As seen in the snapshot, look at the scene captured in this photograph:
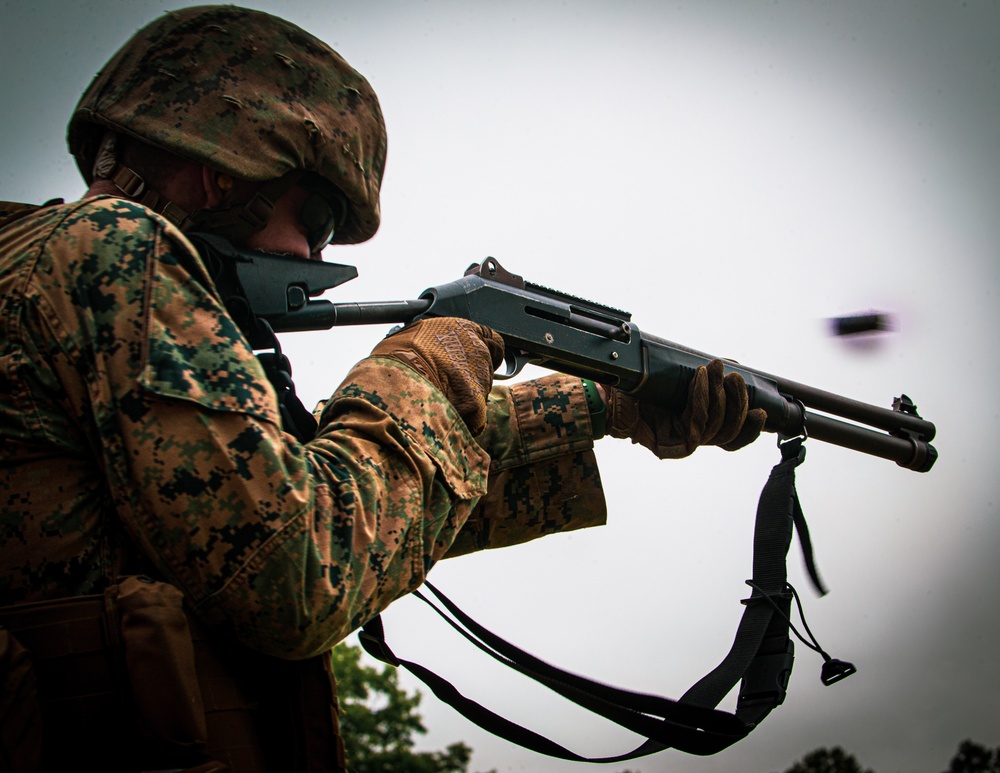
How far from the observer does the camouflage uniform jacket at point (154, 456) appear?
194 centimetres

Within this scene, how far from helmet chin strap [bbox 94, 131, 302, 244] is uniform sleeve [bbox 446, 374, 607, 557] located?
1.45m

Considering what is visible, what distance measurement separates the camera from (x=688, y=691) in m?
3.72

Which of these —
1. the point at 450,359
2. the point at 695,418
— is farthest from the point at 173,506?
the point at 695,418

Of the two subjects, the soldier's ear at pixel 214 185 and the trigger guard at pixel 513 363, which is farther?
the trigger guard at pixel 513 363

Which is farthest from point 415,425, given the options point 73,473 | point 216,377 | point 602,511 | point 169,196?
point 602,511

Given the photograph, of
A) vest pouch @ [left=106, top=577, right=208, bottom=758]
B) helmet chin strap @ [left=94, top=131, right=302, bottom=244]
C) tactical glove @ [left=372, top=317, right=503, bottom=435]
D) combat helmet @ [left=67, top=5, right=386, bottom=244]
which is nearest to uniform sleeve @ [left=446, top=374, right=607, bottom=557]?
tactical glove @ [left=372, top=317, right=503, bottom=435]

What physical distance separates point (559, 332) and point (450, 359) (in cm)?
127

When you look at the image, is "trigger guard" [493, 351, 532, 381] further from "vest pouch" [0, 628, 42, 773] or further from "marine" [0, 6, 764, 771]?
"vest pouch" [0, 628, 42, 773]

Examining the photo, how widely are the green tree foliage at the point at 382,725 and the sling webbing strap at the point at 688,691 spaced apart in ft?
31.9

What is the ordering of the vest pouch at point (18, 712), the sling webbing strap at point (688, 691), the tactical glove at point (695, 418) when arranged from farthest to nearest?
1. the tactical glove at point (695, 418)
2. the sling webbing strap at point (688, 691)
3. the vest pouch at point (18, 712)

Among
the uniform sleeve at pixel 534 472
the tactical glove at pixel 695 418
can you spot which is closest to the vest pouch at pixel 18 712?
the uniform sleeve at pixel 534 472

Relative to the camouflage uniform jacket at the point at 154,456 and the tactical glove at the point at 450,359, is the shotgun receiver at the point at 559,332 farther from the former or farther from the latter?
the camouflage uniform jacket at the point at 154,456

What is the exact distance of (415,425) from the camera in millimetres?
2410

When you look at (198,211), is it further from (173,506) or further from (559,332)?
(559,332)
